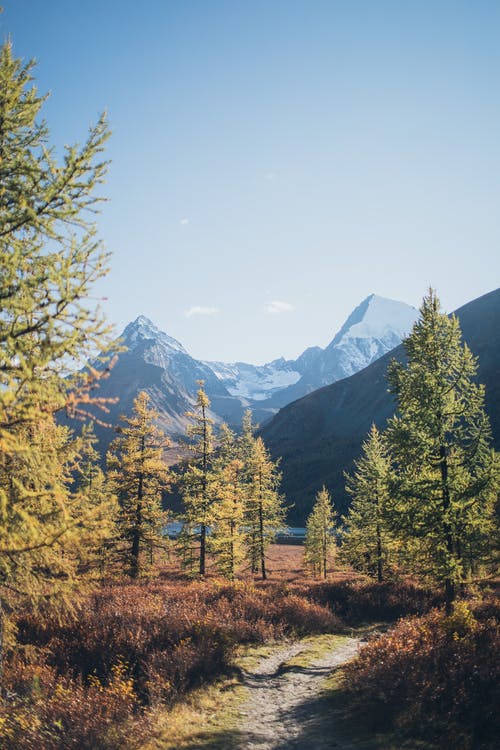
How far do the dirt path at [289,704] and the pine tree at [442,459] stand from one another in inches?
179

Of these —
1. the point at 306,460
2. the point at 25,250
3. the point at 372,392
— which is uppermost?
the point at 372,392

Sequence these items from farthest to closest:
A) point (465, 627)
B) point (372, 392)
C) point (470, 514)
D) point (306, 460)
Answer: point (372, 392), point (306, 460), point (470, 514), point (465, 627)

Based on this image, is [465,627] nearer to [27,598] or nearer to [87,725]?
[87,725]

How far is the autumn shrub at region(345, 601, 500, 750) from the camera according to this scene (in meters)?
6.57

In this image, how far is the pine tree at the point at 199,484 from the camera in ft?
79.2

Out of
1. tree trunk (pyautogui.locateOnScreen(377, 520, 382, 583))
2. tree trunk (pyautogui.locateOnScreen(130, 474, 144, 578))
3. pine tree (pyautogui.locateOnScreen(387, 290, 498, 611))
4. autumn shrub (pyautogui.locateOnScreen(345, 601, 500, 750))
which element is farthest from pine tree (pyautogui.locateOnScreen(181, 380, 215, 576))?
autumn shrub (pyautogui.locateOnScreen(345, 601, 500, 750))

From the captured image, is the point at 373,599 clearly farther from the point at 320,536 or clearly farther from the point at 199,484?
the point at 320,536

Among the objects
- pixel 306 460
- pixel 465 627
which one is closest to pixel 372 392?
pixel 306 460

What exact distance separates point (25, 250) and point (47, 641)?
37.1 feet

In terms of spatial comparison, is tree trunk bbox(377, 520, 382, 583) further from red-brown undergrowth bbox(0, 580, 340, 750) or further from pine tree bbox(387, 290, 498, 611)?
pine tree bbox(387, 290, 498, 611)

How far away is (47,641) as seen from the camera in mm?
11977

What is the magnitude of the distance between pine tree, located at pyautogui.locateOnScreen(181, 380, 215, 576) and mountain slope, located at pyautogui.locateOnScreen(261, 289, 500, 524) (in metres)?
91.5

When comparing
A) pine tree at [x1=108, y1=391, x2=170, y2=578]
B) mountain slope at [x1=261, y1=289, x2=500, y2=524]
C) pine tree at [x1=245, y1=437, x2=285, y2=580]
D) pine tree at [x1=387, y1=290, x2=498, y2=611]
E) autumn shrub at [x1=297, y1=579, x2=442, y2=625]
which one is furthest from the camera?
mountain slope at [x1=261, y1=289, x2=500, y2=524]

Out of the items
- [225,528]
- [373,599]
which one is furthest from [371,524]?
[225,528]
